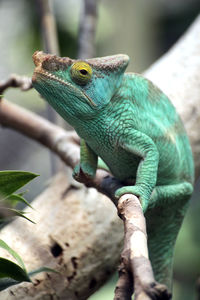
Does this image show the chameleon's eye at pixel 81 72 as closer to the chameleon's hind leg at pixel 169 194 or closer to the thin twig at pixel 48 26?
the chameleon's hind leg at pixel 169 194

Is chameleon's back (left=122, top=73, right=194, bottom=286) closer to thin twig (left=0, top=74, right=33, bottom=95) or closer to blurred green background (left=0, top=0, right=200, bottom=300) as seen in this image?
thin twig (left=0, top=74, right=33, bottom=95)

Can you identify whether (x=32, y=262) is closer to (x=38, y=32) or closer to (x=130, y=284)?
(x=130, y=284)

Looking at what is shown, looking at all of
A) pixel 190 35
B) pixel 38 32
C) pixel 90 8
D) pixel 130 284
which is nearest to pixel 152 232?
pixel 130 284

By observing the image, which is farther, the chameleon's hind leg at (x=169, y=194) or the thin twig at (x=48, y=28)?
the thin twig at (x=48, y=28)

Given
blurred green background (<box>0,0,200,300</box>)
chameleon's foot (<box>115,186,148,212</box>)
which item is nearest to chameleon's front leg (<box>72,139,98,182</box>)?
chameleon's foot (<box>115,186,148,212</box>)

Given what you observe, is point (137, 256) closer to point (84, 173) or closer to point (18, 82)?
point (84, 173)

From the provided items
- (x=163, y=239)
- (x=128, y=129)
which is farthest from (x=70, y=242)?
(x=128, y=129)

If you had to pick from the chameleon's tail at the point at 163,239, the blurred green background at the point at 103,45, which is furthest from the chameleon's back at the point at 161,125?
the blurred green background at the point at 103,45
